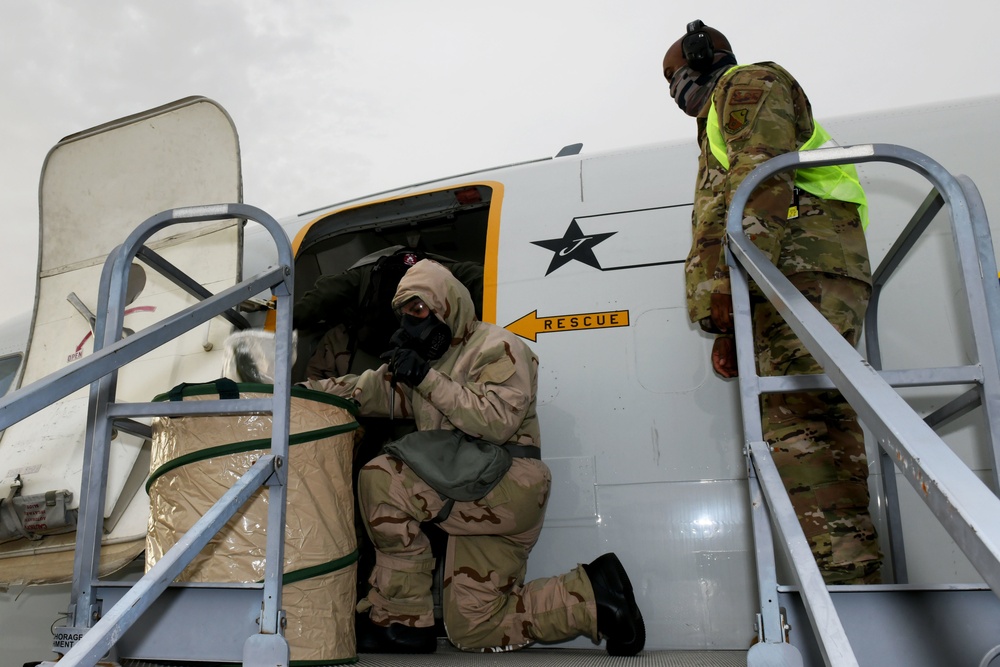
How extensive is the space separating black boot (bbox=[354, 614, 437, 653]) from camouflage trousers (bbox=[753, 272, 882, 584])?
1325 millimetres

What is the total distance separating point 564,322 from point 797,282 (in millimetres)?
945

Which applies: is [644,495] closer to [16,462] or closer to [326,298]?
[326,298]

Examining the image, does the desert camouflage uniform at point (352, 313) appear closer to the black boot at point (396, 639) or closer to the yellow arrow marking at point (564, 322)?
the yellow arrow marking at point (564, 322)

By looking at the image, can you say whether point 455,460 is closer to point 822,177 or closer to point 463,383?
point 463,383

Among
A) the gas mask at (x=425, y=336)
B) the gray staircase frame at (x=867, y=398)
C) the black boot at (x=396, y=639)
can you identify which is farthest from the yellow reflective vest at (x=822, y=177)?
the black boot at (x=396, y=639)

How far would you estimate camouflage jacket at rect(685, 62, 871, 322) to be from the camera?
7.37 ft

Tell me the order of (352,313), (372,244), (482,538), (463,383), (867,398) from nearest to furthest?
1. (867,398)
2. (482,538)
3. (463,383)
4. (352,313)
5. (372,244)

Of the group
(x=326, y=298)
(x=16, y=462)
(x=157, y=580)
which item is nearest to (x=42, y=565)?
(x=16, y=462)

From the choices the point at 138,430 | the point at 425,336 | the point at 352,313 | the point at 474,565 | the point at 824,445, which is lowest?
the point at 474,565

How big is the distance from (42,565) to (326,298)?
5.69 feet

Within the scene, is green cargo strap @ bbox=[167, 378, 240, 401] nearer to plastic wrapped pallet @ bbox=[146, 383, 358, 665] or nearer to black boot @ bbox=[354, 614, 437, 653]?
plastic wrapped pallet @ bbox=[146, 383, 358, 665]

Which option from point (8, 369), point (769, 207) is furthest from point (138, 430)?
point (8, 369)

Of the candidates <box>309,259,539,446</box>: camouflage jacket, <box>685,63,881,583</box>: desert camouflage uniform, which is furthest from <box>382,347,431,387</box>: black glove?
<box>685,63,881,583</box>: desert camouflage uniform

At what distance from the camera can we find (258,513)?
223 centimetres
